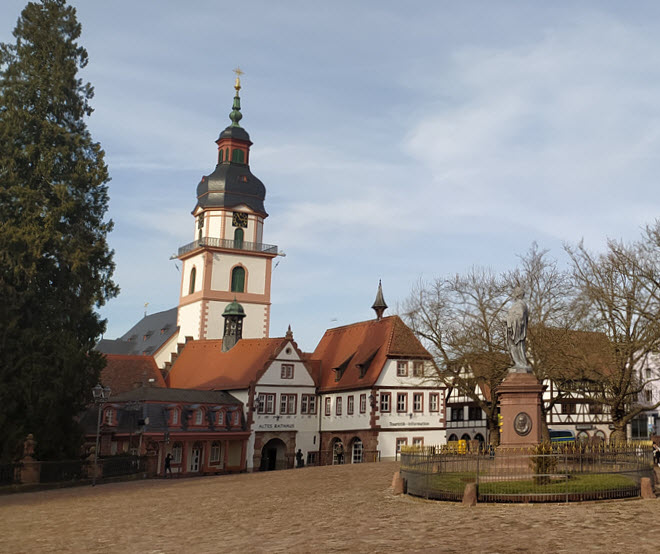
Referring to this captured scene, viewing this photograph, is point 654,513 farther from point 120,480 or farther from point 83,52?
point 83,52

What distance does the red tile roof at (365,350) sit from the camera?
55250 mm

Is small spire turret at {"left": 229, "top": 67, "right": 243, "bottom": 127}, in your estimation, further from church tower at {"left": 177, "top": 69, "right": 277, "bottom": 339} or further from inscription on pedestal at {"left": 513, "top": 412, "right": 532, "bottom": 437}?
inscription on pedestal at {"left": 513, "top": 412, "right": 532, "bottom": 437}

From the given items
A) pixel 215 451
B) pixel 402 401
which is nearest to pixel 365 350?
pixel 402 401

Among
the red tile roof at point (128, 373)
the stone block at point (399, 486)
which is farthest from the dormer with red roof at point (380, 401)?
the stone block at point (399, 486)

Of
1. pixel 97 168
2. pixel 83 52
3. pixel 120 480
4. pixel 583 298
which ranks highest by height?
pixel 83 52

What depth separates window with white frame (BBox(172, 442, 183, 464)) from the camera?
167 feet

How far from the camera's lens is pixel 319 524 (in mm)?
17969

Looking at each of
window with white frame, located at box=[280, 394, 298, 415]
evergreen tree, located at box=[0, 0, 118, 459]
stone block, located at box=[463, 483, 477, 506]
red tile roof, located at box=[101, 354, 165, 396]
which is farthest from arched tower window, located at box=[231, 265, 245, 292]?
stone block, located at box=[463, 483, 477, 506]

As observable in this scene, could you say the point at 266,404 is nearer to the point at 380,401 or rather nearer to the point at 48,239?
the point at 380,401

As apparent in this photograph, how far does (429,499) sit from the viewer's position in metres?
21.3

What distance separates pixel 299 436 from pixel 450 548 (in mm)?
44539

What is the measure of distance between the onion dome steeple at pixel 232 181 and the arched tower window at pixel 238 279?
601cm

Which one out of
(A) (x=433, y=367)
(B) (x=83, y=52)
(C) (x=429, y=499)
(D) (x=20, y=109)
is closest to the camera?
(C) (x=429, y=499)

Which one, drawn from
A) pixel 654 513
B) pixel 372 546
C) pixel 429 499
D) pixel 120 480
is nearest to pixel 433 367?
pixel 120 480
